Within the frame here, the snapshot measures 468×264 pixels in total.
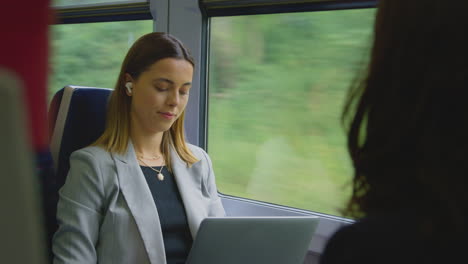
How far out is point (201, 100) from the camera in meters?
2.27

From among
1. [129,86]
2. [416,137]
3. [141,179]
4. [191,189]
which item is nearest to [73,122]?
[129,86]

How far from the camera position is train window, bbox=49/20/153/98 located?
247 centimetres

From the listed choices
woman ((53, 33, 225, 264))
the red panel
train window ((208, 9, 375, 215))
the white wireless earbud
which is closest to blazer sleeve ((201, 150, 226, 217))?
woman ((53, 33, 225, 264))

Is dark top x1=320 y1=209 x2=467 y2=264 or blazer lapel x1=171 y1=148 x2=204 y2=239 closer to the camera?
dark top x1=320 y1=209 x2=467 y2=264

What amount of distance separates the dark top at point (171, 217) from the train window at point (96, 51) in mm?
932

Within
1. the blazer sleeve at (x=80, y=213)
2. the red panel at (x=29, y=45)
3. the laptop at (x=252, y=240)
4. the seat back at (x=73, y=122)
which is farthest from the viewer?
the seat back at (x=73, y=122)

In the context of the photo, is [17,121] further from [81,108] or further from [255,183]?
[255,183]

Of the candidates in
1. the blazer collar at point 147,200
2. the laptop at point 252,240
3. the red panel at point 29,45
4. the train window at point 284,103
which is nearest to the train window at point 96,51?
the train window at point 284,103

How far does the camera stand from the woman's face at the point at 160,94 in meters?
1.68

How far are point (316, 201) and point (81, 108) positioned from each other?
36.1 inches

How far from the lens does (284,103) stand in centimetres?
198

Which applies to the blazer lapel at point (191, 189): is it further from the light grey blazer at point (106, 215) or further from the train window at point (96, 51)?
the train window at point (96, 51)

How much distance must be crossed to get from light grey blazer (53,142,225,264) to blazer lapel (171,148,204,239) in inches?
5.1

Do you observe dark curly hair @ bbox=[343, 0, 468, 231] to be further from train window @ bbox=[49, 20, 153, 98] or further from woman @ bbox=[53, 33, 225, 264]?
train window @ bbox=[49, 20, 153, 98]
